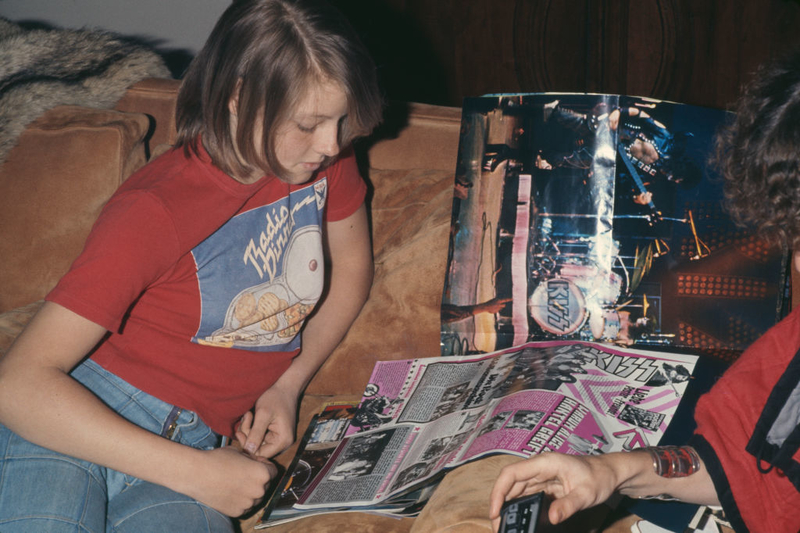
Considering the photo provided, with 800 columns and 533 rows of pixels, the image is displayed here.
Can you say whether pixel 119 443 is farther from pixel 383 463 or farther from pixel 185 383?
pixel 383 463

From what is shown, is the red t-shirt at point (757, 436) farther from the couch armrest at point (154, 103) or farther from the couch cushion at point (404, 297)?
the couch armrest at point (154, 103)

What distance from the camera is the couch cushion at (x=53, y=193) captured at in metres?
1.25

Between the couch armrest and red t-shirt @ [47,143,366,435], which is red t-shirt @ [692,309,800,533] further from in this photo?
the couch armrest

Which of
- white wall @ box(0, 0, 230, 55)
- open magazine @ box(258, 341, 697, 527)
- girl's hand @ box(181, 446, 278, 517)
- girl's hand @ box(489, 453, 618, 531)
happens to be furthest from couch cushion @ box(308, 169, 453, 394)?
white wall @ box(0, 0, 230, 55)

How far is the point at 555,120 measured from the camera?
1171 millimetres

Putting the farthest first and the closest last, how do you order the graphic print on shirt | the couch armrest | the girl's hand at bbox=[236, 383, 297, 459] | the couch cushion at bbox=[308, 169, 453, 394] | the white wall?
the white wall < the couch armrest < the couch cushion at bbox=[308, 169, 453, 394] < the girl's hand at bbox=[236, 383, 297, 459] < the graphic print on shirt

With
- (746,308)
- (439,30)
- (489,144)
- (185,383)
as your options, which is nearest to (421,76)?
(439,30)

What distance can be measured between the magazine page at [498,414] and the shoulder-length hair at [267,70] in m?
0.43

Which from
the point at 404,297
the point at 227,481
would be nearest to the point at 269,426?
the point at 227,481

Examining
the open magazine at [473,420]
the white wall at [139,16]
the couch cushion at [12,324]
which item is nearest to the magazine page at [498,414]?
the open magazine at [473,420]

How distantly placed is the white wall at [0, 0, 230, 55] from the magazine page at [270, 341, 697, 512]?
1751 mm

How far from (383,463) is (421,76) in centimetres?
196

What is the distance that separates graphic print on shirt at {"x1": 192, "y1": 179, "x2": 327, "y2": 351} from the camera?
89cm

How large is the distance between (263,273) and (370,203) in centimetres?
41
